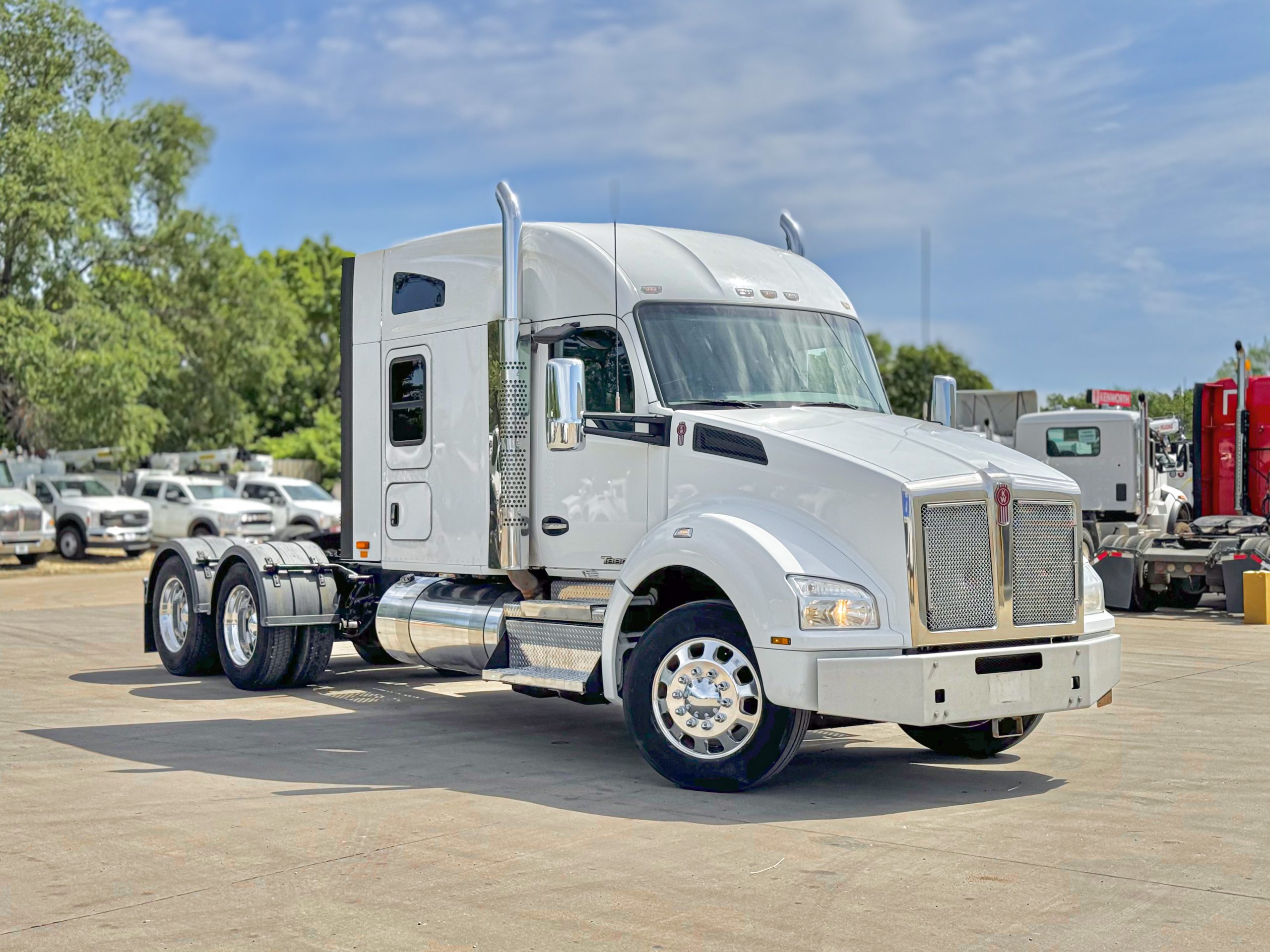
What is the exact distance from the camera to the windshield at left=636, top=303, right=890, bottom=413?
866 cm

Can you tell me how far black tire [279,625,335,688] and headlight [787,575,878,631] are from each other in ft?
18.2

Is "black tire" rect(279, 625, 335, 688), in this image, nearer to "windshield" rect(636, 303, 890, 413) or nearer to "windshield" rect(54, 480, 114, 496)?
"windshield" rect(636, 303, 890, 413)

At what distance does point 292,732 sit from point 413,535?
1.80m

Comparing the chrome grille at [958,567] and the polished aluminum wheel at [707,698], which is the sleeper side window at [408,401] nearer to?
the polished aluminum wheel at [707,698]

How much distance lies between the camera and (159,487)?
3512cm

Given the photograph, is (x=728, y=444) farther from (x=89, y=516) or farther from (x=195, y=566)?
(x=89, y=516)

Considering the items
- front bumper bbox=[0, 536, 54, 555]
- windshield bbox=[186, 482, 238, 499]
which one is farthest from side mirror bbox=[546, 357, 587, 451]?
windshield bbox=[186, 482, 238, 499]

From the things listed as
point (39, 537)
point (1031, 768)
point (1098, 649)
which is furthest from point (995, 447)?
point (39, 537)

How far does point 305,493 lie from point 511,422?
29.0m

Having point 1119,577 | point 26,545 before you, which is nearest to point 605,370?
point 1119,577

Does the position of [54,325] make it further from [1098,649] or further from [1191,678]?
[1098,649]

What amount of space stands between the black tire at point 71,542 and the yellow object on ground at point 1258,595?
2458cm

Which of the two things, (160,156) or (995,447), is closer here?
(995,447)

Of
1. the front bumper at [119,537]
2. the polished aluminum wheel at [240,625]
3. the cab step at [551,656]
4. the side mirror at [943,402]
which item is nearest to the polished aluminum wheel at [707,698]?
the cab step at [551,656]
